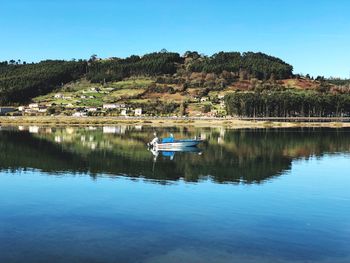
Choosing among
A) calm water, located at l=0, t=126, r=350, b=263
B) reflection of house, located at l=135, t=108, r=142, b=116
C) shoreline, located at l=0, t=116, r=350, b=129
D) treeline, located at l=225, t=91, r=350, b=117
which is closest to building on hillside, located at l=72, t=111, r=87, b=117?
shoreline, located at l=0, t=116, r=350, b=129

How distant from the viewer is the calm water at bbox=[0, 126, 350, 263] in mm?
20406

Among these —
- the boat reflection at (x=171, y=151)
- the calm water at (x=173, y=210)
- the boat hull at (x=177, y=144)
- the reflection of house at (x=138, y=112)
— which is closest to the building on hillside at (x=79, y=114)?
the reflection of house at (x=138, y=112)

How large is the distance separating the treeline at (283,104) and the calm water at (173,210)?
11268 cm

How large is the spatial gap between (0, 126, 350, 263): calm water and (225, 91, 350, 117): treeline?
11268 cm

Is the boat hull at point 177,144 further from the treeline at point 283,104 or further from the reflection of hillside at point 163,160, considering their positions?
the treeline at point 283,104

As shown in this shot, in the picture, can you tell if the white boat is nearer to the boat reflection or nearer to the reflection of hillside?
the boat reflection

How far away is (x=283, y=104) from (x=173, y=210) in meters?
146

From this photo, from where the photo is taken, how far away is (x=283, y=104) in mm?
168000

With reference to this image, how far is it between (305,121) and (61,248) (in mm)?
151395

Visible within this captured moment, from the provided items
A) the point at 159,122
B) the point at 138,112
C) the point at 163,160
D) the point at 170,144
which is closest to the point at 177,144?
the point at 170,144

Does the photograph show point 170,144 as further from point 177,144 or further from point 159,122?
point 159,122

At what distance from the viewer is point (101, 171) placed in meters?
46.3

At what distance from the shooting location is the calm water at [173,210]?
20406mm

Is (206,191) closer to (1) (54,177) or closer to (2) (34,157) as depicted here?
(1) (54,177)
